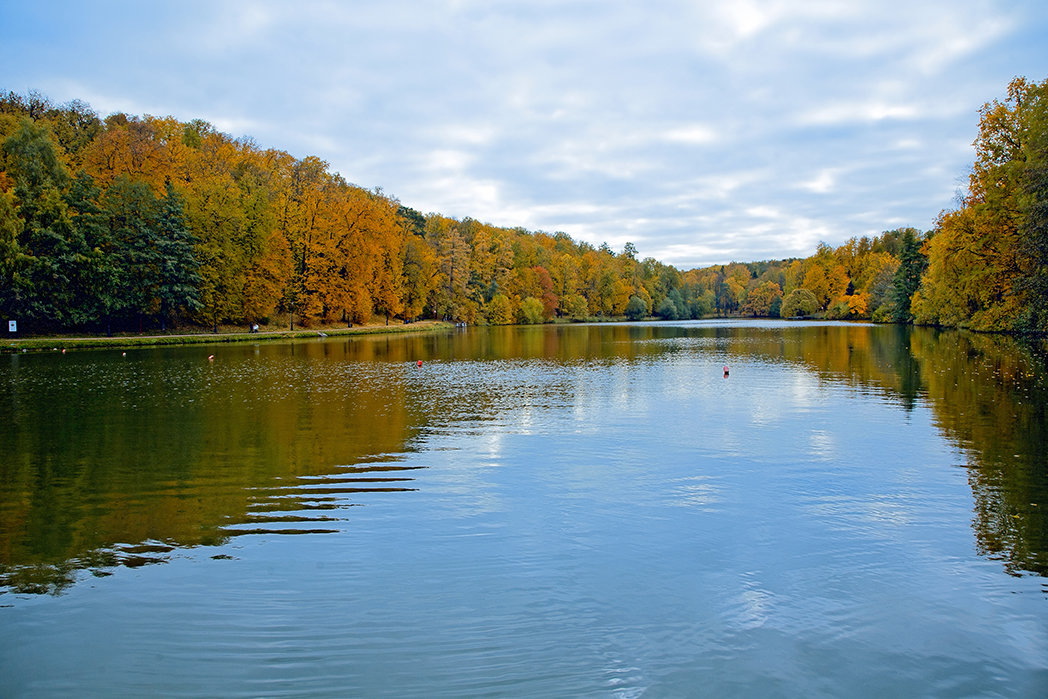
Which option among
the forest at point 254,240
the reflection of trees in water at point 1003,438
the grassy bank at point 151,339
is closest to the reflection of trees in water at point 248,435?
the reflection of trees in water at point 1003,438

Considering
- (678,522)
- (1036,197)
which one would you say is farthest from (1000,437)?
(1036,197)

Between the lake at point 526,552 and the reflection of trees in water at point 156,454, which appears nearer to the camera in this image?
the lake at point 526,552

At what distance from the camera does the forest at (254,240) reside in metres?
40.3

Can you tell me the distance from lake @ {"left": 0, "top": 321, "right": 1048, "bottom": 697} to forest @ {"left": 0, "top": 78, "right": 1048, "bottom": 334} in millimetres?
27482

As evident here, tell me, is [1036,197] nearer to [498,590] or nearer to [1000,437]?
[1000,437]

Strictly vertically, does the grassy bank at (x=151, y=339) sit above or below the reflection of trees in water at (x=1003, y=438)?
above

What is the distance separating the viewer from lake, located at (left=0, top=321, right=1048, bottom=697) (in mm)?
5285

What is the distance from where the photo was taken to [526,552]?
7617 millimetres

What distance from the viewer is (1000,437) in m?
13.5

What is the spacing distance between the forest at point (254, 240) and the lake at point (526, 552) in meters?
27.5

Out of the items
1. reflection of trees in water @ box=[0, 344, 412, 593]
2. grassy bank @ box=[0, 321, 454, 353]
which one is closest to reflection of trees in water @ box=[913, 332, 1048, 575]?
reflection of trees in water @ box=[0, 344, 412, 593]

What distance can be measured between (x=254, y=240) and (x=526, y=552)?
53365 mm

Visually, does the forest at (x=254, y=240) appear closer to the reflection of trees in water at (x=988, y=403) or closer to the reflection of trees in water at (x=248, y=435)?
the reflection of trees in water at (x=988, y=403)

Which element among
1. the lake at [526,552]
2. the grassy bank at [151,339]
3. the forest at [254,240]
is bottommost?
the lake at [526,552]
